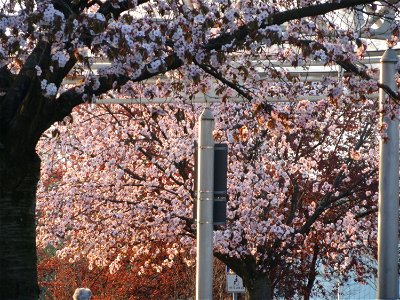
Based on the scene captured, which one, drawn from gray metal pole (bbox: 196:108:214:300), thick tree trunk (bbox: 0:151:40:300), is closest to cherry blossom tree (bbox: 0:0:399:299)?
thick tree trunk (bbox: 0:151:40:300)

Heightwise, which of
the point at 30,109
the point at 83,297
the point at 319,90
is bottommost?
the point at 83,297

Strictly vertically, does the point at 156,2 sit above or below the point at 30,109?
above

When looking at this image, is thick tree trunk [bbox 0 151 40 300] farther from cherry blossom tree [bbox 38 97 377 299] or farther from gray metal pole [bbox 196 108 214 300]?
cherry blossom tree [bbox 38 97 377 299]

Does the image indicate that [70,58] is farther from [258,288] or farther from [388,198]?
[258,288]

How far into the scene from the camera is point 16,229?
966cm

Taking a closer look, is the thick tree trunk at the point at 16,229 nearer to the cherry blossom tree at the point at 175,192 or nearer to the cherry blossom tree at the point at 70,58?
the cherry blossom tree at the point at 70,58

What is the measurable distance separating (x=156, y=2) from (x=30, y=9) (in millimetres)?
1907

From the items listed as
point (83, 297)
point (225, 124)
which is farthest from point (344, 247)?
point (83, 297)

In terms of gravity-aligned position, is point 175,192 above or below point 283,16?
below

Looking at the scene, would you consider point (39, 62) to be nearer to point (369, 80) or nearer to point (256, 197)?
point (369, 80)

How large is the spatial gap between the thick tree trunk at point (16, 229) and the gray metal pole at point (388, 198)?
139 inches

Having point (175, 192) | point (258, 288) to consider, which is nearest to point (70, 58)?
point (175, 192)

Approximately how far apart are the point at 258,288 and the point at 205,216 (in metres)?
12.9

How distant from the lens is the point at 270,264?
74.7ft
